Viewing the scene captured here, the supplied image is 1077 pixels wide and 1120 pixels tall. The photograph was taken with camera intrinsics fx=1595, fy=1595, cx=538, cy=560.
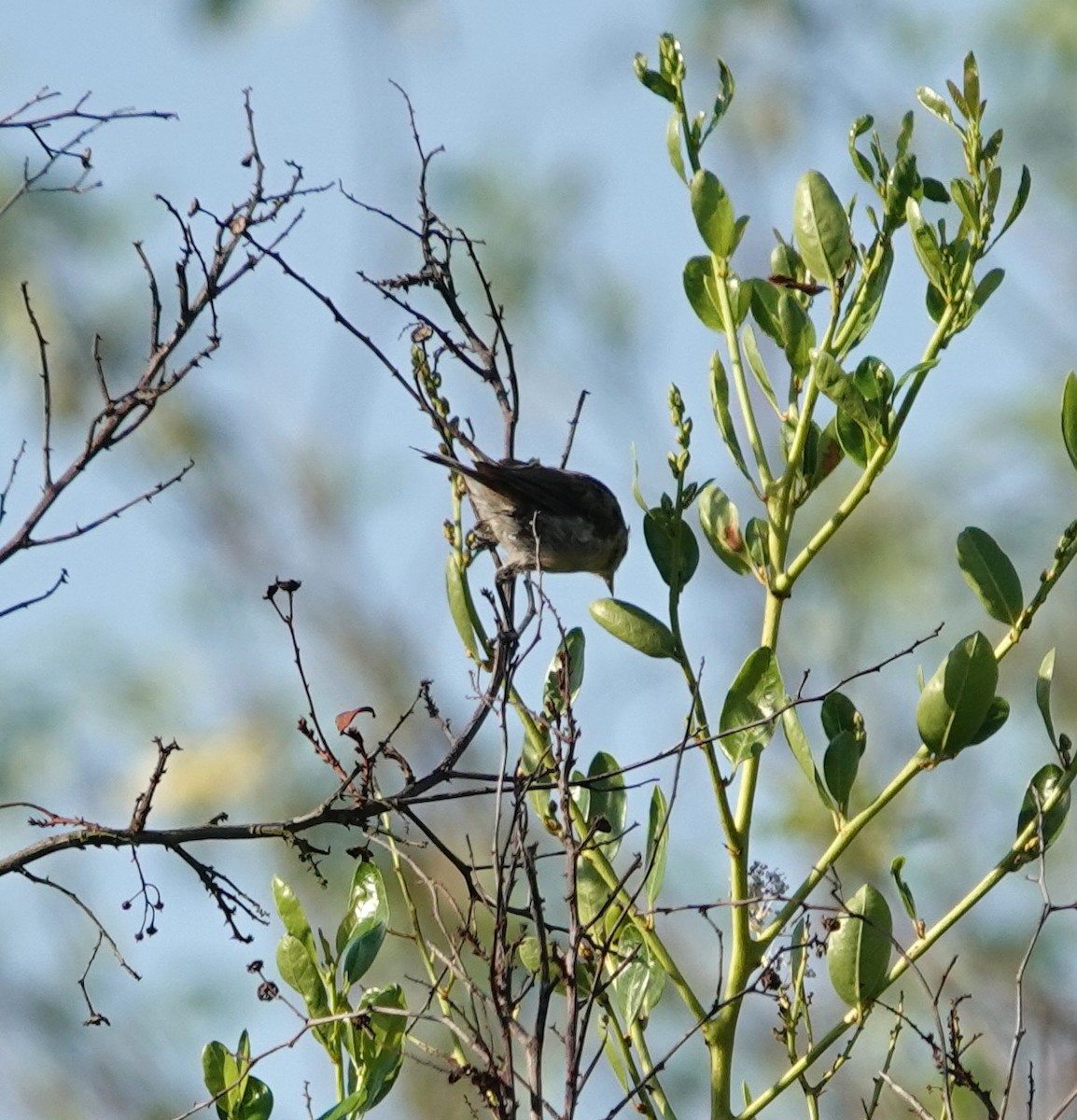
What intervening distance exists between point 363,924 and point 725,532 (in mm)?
875

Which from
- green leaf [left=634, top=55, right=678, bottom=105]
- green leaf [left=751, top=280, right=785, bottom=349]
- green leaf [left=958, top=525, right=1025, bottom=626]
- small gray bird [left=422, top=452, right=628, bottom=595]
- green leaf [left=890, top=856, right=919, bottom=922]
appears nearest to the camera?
green leaf [left=890, top=856, right=919, bottom=922]

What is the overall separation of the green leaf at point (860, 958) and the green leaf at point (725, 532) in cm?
57

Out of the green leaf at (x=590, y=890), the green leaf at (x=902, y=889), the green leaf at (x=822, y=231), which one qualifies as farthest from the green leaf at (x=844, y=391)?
the green leaf at (x=590, y=890)

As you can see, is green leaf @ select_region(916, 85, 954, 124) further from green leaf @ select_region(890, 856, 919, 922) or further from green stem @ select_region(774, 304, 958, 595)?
green leaf @ select_region(890, 856, 919, 922)

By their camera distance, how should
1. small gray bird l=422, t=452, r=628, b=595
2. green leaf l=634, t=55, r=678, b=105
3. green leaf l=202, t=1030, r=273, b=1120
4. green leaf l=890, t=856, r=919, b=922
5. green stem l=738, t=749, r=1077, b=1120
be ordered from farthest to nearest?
small gray bird l=422, t=452, r=628, b=595, green leaf l=634, t=55, r=678, b=105, green leaf l=890, t=856, r=919, b=922, green leaf l=202, t=1030, r=273, b=1120, green stem l=738, t=749, r=1077, b=1120

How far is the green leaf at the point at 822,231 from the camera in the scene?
2705 millimetres

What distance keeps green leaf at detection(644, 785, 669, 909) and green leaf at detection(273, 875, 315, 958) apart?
0.56m

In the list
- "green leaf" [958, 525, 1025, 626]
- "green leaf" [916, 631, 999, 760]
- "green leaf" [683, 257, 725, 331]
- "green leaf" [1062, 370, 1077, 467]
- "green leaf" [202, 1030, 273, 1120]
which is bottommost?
"green leaf" [202, 1030, 273, 1120]

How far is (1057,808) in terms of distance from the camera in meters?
2.46

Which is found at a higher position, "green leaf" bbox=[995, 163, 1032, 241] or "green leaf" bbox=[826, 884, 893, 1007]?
"green leaf" bbox=[995, 163, 1032, 241]

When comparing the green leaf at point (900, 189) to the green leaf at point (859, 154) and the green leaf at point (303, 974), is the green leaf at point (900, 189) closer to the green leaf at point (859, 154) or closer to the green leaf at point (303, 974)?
the green leaf at point (859, 154)

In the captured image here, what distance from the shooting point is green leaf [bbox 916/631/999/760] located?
2434 mm

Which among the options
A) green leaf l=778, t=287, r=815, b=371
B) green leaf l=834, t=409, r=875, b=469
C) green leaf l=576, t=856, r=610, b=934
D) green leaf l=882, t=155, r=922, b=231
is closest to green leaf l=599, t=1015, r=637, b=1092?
green leaf l=576, t=856, r=610, b=934

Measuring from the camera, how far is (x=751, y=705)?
262 cm
